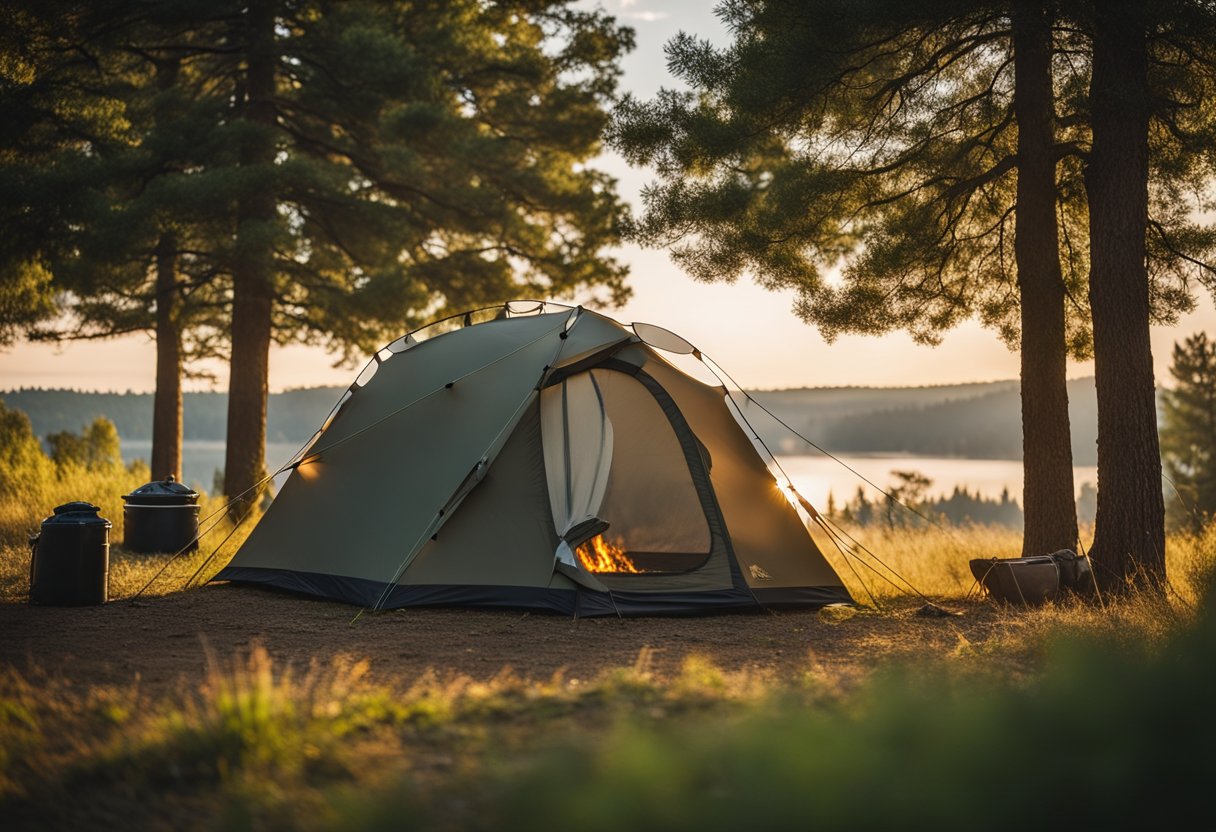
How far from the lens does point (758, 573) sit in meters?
8.20

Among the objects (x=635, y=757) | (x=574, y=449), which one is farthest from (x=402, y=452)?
(x=635, y=757)

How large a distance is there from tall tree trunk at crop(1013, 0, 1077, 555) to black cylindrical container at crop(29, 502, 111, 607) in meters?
7.84

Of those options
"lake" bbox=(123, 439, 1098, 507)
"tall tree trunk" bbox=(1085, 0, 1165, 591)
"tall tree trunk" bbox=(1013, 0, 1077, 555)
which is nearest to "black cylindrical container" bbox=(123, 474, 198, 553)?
"lake" bbox=(123, 439, 1098, 507)

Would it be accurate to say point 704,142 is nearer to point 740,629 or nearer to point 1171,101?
point 1171,101

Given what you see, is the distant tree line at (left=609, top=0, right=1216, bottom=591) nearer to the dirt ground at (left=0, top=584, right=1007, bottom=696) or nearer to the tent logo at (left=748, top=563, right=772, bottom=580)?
the dirt ground at (left=0, top=584, right=1007, bottom=696)

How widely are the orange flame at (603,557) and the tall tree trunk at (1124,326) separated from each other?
3926 millimetres

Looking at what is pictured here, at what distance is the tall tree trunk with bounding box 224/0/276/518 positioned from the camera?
43.9ft

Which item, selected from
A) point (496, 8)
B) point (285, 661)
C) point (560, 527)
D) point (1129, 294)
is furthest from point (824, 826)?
point (496, 8)

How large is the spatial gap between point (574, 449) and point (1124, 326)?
15.0 feet

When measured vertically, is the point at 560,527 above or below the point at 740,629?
above

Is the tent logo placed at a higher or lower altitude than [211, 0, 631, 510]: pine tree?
lower

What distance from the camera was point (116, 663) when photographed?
5586 millimetres

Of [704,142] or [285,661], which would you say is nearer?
[285,661]

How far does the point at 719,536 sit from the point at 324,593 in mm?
3238
